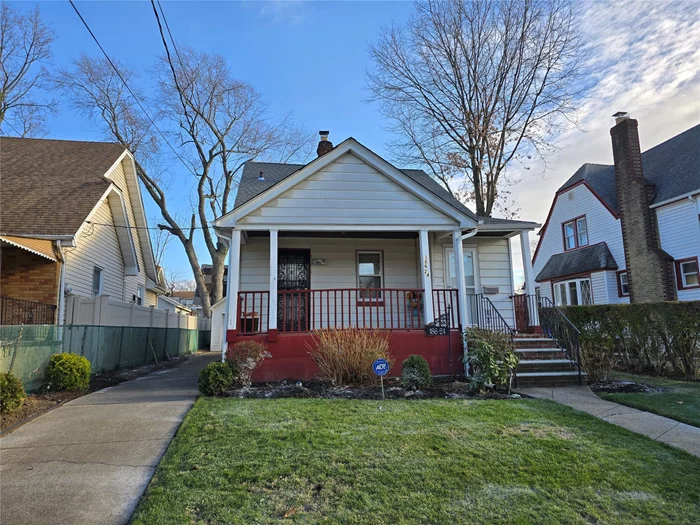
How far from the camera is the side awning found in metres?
8.56

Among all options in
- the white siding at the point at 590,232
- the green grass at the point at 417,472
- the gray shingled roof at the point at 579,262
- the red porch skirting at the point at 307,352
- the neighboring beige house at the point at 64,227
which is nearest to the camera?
the green grass at the point at 417,472

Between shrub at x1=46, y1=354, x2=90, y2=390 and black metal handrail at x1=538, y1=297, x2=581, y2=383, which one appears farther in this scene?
black metal handrail at x1=538, y1=297, x2=581, y2=383

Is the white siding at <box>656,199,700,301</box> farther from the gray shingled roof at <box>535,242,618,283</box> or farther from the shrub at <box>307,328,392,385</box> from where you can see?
the shrub at <box>307,328,392,385</box>

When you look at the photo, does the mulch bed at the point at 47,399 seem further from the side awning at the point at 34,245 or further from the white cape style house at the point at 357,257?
the side awning at the point at 34,245

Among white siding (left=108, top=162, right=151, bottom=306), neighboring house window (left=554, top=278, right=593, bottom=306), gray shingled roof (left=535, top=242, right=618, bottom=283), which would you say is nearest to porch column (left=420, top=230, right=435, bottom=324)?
white siding (left=108, top=162, right=151, bottom=306)

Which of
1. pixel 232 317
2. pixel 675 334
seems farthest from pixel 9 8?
pixel 675 334

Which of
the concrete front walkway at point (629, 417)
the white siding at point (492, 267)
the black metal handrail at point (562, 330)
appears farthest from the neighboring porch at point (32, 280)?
the black metal handrail at point (562, 330)

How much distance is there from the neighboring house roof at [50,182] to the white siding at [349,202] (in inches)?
207

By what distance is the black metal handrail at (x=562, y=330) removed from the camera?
8.32 meters

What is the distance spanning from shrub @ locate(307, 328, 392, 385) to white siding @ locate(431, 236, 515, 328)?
382 cm

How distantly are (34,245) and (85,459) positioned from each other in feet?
23.5

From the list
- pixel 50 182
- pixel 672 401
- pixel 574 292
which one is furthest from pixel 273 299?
pixel 574 292

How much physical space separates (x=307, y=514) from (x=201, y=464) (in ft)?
4.45

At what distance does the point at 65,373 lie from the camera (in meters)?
7.44
